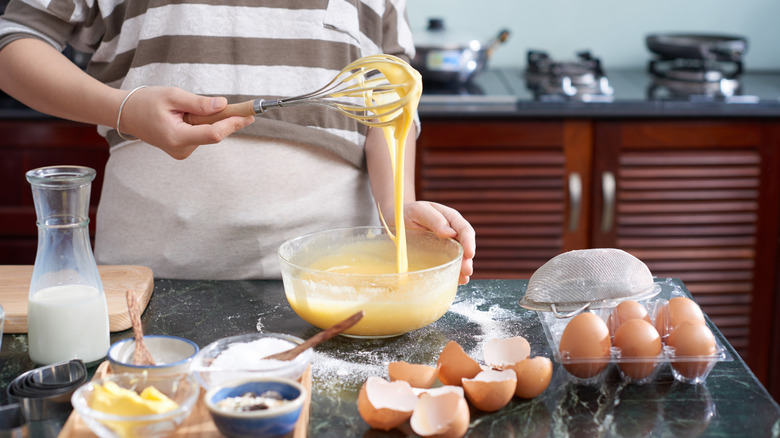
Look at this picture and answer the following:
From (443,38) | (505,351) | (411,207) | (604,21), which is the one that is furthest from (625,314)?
(604,21)

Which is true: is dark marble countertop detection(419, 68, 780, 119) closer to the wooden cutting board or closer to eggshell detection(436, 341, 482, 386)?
the wooden cutting board

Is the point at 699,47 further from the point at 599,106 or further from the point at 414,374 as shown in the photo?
the point at 414,374

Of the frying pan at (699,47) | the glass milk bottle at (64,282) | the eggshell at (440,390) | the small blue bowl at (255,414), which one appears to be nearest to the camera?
the small blue bowl at (255,414)

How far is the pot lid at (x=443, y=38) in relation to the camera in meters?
2.53

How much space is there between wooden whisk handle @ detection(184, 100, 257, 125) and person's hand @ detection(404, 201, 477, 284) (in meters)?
0.32

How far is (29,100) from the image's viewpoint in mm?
1398

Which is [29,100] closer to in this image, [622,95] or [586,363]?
[586,363]

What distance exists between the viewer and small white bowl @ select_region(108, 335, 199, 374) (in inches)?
34.1

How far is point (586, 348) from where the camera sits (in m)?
0.97

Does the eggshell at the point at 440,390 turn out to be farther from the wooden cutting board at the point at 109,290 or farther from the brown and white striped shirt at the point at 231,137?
the brown and white striped shirt at the point at 231,137

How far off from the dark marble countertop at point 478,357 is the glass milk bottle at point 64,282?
78 millimetres

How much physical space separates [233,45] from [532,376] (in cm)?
87

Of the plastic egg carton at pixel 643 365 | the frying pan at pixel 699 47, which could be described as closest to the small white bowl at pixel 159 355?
the plastic egg carton at pixel 643 365

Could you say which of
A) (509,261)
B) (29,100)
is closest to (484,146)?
(509,261)
